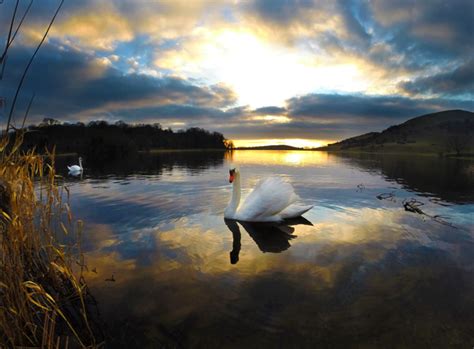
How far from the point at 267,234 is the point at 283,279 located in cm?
290

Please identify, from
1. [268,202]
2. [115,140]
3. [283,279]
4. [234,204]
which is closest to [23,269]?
[283,279]

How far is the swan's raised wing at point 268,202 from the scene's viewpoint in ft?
29.3

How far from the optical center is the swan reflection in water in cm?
713

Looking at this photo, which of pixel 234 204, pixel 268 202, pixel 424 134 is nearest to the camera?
pixel 268 202

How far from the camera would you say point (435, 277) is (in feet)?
18.2

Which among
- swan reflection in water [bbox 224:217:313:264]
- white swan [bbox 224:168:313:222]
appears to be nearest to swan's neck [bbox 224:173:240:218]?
white swan [bbox 224:168:313:222]

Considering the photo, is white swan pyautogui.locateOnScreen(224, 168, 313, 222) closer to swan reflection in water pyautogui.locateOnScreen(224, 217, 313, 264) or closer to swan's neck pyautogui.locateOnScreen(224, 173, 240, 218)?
swan's neck pyautogui.locateOnScreen(224, 173, 240, 218)

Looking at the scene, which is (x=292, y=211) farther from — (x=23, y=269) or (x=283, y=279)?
(x=23, y=269)

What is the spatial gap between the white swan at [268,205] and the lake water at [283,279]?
41 centimetres

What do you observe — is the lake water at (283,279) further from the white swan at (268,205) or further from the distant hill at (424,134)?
the distant hill at (424,134)

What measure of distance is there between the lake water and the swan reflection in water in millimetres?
51

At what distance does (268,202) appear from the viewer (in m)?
8.88

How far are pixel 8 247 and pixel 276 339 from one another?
11.3 feet

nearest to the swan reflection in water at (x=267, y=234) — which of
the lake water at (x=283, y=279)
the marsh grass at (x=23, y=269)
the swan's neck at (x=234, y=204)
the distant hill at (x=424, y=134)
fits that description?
the lake water at (x=283, y=279)
